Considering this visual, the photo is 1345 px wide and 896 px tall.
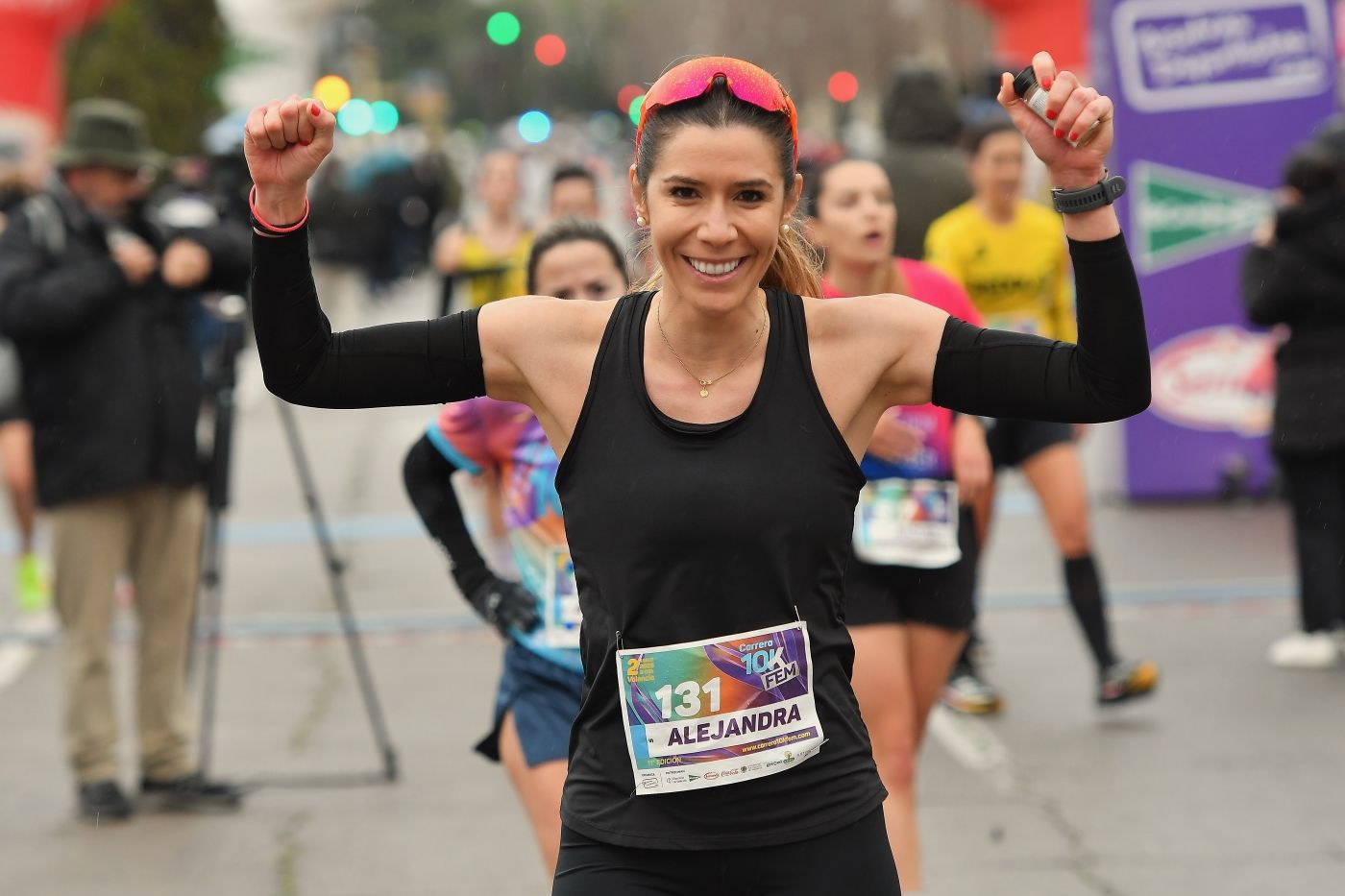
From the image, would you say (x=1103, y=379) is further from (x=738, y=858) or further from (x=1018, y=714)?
(x=1018, y=714)

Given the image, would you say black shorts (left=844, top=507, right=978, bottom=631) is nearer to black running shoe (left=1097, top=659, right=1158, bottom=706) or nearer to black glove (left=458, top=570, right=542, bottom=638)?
black glove (left=458, top=570, right=542, bottom=638)

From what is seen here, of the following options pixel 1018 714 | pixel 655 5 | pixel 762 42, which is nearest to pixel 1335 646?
pixel 1018 714

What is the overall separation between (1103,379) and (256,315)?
1118 mm

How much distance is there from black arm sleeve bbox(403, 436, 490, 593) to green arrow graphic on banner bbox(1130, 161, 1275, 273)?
736cm

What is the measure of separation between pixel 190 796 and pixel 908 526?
2945 millimetres

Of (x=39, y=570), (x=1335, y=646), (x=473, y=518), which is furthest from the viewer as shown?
Result: (x=473, y=518)

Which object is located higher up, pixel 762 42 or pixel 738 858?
pixel 762 42

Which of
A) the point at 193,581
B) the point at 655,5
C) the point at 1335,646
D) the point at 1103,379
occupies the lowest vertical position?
the point at 1335,646

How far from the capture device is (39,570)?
996 cm

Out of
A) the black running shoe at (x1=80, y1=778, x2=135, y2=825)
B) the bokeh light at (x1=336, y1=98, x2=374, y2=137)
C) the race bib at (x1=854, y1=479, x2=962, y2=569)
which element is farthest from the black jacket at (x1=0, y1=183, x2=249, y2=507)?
the bokeh light at (x1=336, y1=98, x2=374, y2=137)

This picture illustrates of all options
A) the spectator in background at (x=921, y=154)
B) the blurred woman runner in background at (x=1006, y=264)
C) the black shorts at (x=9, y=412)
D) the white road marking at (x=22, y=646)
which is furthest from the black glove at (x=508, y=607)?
the black shorts at (x=9, y=412)

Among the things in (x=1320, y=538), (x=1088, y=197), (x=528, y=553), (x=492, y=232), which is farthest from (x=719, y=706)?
(x=492, y=232)

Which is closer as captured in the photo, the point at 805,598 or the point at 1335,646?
the point at 805,598

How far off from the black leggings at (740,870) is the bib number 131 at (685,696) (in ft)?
0.60
